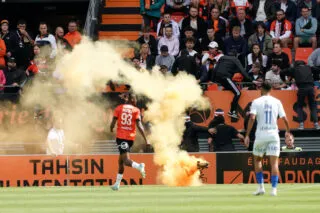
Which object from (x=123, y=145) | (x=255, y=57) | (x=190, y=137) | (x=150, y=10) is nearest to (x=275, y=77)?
(x=255, y=57)

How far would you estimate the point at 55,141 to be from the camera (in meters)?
27.9

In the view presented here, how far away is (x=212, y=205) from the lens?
703 inches

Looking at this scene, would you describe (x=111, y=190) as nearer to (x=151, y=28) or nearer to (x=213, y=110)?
Answer: (x=213, y=110)

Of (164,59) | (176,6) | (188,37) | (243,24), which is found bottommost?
(164,59)

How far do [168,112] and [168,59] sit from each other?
14.8ft

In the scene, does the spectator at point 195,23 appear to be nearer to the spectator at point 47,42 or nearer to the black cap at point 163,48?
the black cap at point 163,48

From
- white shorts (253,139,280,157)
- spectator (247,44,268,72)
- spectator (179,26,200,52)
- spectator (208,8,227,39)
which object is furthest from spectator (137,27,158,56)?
white shorts (253,139,280,157)

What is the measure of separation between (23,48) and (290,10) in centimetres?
821

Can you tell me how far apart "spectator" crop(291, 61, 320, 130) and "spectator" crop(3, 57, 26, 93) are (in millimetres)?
7679

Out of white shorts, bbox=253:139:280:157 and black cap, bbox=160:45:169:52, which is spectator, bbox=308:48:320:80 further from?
white shorts, bbox=253:139:280:157

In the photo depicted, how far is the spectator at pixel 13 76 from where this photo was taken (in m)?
29.0

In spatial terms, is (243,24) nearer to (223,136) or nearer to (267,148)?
(223,136)

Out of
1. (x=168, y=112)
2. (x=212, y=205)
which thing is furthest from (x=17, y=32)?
(x=212, y=205)

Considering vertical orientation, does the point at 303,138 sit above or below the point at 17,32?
below
